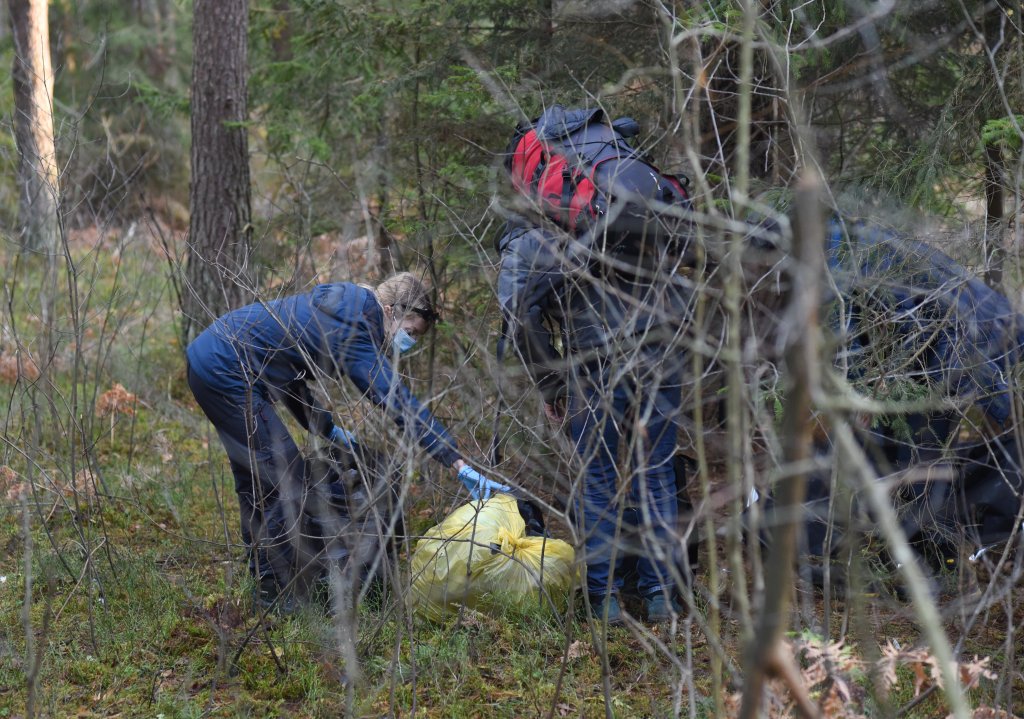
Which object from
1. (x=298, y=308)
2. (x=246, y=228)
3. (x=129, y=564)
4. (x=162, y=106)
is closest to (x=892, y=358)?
(x=298, y=308)

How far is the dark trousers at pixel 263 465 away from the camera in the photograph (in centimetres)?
390

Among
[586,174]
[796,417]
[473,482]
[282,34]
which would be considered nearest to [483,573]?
[473,482]

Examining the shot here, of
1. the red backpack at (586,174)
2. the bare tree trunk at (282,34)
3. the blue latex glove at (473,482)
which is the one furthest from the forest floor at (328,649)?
the bare tree trunk at (282,34)

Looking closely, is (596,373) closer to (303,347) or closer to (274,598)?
(303,347)

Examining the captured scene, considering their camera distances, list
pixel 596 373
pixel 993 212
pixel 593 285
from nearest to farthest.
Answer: pixel 593 285 → pixel 596 373 → pixel 993 212

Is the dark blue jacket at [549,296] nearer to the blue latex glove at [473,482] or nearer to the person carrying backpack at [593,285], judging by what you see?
the person carrying backpack at [593,285]

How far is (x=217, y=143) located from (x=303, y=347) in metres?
3.33

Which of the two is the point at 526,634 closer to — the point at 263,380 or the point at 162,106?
the point at 263,380

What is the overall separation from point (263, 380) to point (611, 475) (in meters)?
1.47

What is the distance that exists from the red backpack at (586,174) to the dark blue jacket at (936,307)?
2.23ft

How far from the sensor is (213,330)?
3.94 m

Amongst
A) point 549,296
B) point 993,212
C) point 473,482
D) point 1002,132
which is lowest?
point 473,482

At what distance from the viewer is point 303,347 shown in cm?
389

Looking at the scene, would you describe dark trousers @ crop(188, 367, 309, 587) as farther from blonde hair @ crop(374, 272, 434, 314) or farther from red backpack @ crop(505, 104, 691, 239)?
red backpack @ crop(505, 104, 691, 239)
